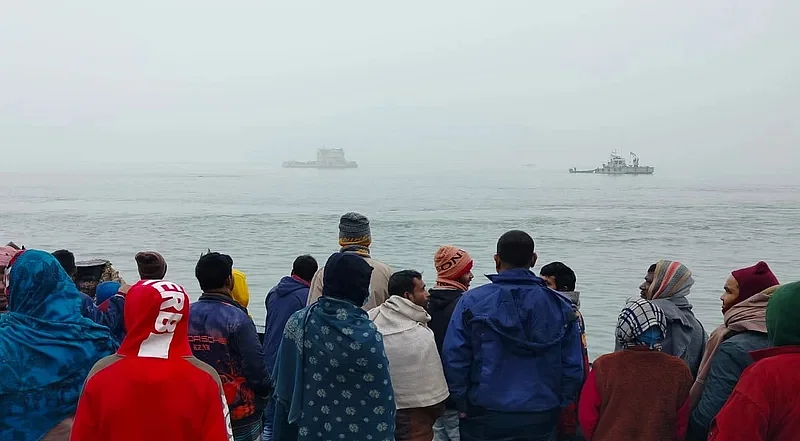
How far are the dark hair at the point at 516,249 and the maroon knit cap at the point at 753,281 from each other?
3.31 ft

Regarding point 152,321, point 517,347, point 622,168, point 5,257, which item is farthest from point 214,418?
point 622,168

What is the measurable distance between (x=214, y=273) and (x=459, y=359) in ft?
4.01

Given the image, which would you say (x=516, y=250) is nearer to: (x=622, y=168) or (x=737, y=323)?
(x=737, y=323)

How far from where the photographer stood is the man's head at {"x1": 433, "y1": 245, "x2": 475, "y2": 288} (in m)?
3.86

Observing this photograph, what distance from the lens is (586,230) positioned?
1164 inches

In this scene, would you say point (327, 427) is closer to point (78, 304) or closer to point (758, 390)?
point (78, 304)

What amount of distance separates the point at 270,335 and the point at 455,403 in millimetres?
1559

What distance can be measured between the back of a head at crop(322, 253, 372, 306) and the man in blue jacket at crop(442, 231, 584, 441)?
2.00 feet

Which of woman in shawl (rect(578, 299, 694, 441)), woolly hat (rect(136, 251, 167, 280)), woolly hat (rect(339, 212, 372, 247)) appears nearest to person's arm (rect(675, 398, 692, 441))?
woman in shawl (rect(578, 299, 694, 441))

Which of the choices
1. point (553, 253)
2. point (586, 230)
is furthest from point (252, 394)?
point (586, 230)

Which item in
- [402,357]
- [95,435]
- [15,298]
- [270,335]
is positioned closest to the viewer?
[95,435]

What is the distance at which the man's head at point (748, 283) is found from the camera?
3.30m

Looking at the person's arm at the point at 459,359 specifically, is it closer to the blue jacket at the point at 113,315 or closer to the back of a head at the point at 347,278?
the back of a head at the point at 347,278

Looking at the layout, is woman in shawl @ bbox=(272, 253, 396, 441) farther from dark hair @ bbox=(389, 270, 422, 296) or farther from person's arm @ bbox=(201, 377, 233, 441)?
person's arm @ bbox=(201, 377, 233, 441)
